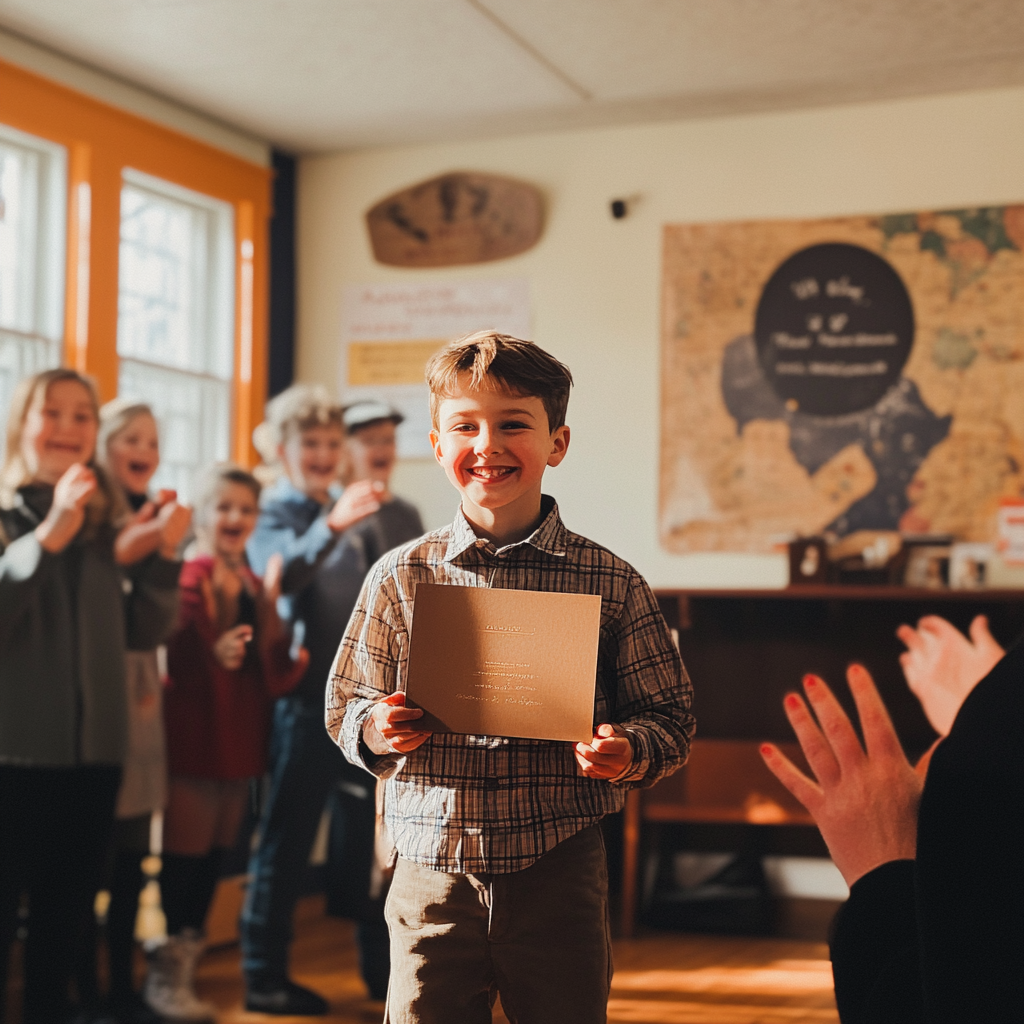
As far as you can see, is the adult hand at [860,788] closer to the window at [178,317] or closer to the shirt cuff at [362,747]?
the shirt cuff at [362,747]

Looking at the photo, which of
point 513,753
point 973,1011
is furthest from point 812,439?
point 973,1011

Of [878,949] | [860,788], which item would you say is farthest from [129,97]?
[878,949]

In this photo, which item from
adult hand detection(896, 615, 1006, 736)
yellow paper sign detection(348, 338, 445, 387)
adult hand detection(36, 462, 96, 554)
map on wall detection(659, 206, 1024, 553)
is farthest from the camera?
→ yellow paper sign detection(348, 338, 445, 387)

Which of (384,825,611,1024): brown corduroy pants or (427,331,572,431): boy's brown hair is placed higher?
(427,331,572,431): boy's brown hair

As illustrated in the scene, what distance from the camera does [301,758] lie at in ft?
10.5

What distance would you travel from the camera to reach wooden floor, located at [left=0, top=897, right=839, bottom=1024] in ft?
10.5

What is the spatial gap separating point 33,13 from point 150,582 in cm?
178

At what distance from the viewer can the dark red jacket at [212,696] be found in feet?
10.3

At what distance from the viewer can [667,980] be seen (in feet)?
11.8

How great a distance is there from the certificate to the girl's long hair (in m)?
1.57

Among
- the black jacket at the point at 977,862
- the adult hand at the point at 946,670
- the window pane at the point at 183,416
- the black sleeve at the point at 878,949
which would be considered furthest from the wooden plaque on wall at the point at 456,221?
the black jacket at the point at 977,862

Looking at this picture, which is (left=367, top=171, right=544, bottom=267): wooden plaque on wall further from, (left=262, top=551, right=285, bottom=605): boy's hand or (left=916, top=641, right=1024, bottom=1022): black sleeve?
(left=916, top=641, right=1024, bottom=1022): black sleeve

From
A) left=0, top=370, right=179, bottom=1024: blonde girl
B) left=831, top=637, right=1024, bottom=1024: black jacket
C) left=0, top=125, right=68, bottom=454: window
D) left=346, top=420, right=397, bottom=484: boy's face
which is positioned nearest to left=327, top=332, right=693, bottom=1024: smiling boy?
left=831, top=637, right=1024, bottom=1024: black jacket

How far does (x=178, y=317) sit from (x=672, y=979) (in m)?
2.77
